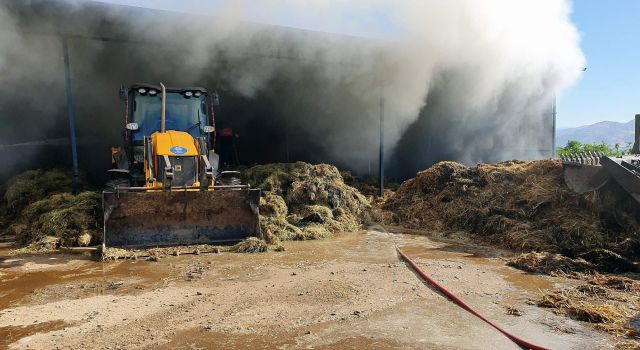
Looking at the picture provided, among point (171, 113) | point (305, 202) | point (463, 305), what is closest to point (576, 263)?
point (463, 305)

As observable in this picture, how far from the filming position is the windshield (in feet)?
29.3

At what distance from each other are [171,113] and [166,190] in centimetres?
218

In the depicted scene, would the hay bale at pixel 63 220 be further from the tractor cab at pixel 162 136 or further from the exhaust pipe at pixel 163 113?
the exhaust pipe at pixel 163 113

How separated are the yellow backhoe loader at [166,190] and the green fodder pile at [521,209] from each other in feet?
15.5

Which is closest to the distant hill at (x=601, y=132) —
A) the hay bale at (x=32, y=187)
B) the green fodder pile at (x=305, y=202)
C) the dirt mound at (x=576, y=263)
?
the green fodder pile at (x=305, y=202)

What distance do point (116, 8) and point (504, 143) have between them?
15331 millimetres

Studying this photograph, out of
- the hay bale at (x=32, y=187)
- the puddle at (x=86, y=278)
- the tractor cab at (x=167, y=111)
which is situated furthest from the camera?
the hay bale at (x=32, y=187)

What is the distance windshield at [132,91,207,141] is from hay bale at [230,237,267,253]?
2815 millimetres

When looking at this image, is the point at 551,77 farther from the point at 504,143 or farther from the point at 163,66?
the point at 163,66

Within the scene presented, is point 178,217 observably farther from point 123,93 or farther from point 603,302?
point 603,302

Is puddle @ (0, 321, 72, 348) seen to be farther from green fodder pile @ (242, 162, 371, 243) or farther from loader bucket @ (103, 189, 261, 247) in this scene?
green fodder pile @ (242, 162, 371, 243)

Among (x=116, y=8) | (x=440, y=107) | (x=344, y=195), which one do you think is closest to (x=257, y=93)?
(x=116, y=8)

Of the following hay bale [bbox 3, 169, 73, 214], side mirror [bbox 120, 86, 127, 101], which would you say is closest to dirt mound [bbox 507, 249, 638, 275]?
side mirror [bbox 120, 86, 127, 101]

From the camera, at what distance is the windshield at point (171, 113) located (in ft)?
29.3
